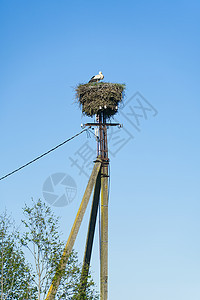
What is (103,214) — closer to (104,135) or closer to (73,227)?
(73,227)

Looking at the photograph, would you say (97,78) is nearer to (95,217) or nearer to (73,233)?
(95,217)

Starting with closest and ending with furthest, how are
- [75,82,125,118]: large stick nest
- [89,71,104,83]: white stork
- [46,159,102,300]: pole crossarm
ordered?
1. [46,159,102,300]: pole crossarm
2. [75,82,125,118]: large stick nest
3. [89,71,104,83]: white stork

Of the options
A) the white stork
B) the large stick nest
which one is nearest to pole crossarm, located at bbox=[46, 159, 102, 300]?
the large stick nest

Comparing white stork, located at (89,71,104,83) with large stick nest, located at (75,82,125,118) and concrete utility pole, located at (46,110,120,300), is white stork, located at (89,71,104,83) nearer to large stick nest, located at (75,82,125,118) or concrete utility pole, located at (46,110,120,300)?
large stick nest, located at (75,82,125,118)

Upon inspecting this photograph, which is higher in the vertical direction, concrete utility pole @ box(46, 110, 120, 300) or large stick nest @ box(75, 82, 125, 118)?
large stick nest @ box(75, 82, 125, 118)

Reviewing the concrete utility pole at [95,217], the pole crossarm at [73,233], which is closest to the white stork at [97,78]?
Result: the concrete utility pole at [95,217]

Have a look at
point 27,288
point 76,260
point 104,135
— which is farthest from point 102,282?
point 104,135

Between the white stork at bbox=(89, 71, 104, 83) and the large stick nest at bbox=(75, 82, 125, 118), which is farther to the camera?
the white stork at bbox=(89, 71, 104, 83)

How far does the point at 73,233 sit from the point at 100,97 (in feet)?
14.7

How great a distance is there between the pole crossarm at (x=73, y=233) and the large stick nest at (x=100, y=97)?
1755 millimetres

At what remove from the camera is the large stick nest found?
2019 cm

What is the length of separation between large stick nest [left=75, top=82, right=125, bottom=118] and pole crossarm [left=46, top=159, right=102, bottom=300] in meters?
1.75

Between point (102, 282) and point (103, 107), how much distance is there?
537cm

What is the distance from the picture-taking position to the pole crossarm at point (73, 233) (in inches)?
692
